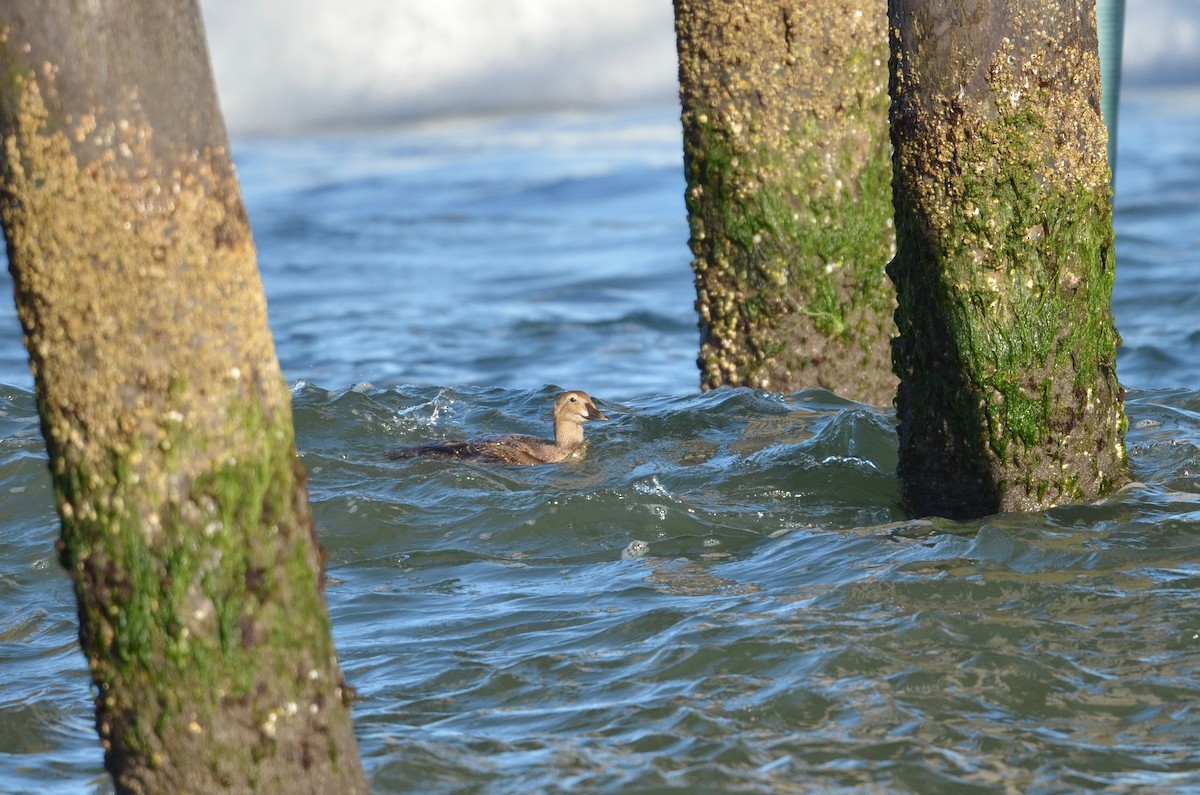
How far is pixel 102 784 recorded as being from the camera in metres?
4.56

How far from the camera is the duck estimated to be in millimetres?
7957

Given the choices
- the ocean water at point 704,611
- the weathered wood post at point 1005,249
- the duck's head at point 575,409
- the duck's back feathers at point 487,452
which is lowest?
the ocean water at point 704,611

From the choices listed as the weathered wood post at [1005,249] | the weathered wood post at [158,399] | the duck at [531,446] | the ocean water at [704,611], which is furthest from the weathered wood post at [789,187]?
the weathered wood post at [158,399]

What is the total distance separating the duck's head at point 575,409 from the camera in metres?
8.53

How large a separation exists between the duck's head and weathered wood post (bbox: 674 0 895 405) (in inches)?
34.0

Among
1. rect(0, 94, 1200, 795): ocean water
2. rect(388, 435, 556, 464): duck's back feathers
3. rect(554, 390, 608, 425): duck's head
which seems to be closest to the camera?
rect(0, 94, 1200, 795): ocean water

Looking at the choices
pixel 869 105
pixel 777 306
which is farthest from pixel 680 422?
pixel 869 105

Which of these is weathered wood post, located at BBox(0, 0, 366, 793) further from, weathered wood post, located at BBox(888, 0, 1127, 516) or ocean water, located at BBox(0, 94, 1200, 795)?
weathered wood post, located at BBox(888, 0, 1127, 516)

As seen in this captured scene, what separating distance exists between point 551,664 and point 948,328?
5.85 ft

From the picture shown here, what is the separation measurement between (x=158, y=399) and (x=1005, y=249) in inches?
126

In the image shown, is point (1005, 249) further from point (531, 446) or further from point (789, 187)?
point (531, 446)

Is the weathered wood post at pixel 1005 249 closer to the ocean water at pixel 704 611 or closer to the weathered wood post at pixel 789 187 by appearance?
the ocean water at pixel 704 611

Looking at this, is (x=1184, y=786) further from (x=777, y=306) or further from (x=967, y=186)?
(x=777, y=306)

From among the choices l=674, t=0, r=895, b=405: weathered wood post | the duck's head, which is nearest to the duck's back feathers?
the duck's head
